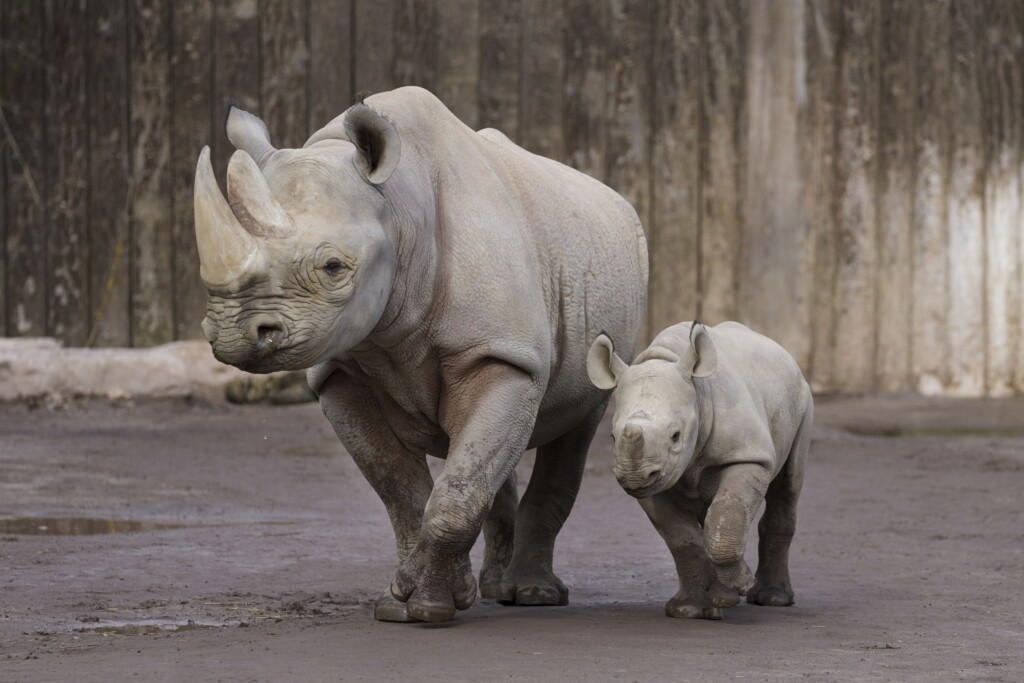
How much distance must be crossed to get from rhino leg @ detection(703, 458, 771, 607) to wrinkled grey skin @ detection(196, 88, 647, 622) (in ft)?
2.02

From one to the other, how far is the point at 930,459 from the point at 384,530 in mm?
3642

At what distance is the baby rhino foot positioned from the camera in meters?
5.77

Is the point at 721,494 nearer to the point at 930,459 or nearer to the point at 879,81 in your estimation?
the point at 930,459

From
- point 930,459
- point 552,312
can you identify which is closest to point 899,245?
point 930,459

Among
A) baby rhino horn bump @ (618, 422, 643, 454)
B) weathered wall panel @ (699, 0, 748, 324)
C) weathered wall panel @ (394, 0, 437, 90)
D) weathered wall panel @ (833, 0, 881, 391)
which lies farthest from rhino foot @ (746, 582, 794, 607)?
weathered wall panel @ (394, 0, 437, 90)

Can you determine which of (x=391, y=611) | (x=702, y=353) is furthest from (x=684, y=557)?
(x=391, y=611)

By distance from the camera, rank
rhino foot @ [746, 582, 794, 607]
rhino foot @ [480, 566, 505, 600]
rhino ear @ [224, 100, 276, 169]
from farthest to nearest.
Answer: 1. rhino foot @ [480, 566, 505, 600]
2. rhino foot @ [746, 582, 794, 607]
3. rhino ear @ [224, 100, 276, 169]

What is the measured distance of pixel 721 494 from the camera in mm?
5211

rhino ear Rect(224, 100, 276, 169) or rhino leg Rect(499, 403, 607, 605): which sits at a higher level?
rhino ear Rect(224, 100, 276, 169)

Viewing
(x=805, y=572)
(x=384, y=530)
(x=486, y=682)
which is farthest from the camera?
(x=384, y=530)

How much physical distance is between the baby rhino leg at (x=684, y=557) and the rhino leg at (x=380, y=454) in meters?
0.73

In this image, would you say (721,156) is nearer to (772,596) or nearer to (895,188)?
(895,188)

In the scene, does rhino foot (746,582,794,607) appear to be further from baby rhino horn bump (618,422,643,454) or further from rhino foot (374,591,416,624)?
rhino foot (374,591,416,624)

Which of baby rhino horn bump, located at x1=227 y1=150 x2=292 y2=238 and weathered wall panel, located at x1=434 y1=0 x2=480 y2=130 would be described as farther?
weathered wall panel, located at x1=434 y1=0 x2=480 y2=130
